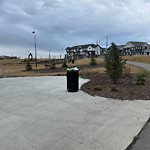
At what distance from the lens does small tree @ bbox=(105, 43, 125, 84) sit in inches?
717

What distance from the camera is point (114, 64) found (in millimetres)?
18562

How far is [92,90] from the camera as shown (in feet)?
50.0

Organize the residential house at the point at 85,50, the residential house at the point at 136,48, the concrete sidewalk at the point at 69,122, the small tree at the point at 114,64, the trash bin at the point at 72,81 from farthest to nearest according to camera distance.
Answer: the residential house at the point at 85,50 < the residential house at the point at 136,48 < the small tree at the point at 114,64 < the trash bin at the point at 72,81 < the concrete sidewalk at the point at 69,122

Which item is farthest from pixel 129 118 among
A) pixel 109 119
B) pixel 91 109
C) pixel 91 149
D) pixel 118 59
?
pixel 118 59

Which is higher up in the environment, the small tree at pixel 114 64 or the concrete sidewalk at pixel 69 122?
the small tree at pixel 114 64

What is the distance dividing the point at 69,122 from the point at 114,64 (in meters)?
10.2

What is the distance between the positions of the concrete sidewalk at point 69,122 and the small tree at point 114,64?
5.41 metres

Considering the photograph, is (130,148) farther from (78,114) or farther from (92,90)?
(92,90)

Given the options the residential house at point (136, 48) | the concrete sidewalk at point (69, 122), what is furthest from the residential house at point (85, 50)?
the concrete sidewalk at point (69, 122)

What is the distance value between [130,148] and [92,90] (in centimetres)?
815

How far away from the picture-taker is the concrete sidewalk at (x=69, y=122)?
708cm

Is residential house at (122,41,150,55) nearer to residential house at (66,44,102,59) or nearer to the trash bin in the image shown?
residential house at (66,44,102,59)

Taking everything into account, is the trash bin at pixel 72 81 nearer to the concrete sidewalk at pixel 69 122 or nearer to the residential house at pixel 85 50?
the concrete sidewalk at pixel 69 122

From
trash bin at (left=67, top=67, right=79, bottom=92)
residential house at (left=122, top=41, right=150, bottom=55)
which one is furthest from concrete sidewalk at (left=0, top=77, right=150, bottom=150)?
residential house at (left=122, top=41, right=150, bottom=55)
